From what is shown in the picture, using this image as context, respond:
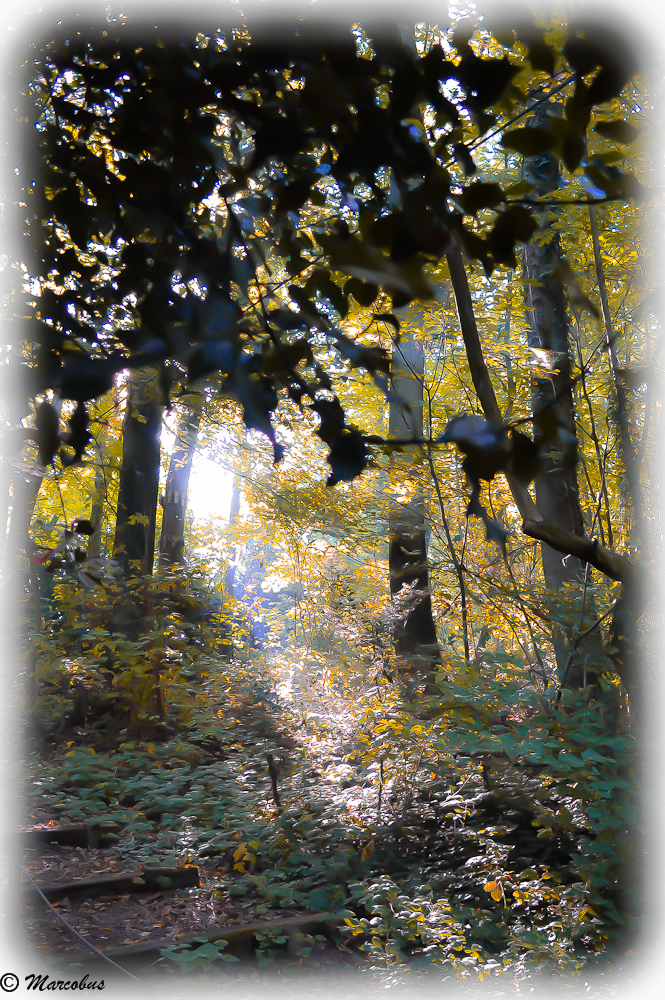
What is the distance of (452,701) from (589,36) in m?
3.41

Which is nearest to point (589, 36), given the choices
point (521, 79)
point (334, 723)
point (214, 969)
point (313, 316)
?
point (313, 316)

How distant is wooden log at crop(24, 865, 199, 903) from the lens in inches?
154

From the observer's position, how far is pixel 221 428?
6801 millimetres

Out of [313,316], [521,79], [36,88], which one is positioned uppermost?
[521,79]

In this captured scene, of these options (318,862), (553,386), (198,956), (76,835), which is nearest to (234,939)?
(198,956)

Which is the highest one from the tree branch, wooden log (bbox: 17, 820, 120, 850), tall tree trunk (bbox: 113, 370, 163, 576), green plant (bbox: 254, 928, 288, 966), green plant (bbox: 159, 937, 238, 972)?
tall tree trunk (bbox: 113, 370, 163, 576)

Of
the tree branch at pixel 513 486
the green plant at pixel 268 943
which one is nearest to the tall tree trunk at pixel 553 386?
the tree branch at pixel 513 486

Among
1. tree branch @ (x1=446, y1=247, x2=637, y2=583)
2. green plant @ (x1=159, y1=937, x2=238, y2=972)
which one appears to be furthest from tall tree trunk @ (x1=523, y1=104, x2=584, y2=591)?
green plant @ (x1=159, y1=937, x2=238, y2=972)

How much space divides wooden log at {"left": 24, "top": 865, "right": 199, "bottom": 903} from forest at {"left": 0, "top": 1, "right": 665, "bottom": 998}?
22mm

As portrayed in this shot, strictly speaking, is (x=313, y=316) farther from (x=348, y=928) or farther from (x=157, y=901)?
(x=157, y=901)

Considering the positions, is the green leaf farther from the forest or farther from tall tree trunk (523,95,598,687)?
tall tree trunk (523,95,598,687)

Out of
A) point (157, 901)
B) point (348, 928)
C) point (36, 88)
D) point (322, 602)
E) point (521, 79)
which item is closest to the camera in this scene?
point (36, 88)

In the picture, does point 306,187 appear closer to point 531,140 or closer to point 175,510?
point 531,140

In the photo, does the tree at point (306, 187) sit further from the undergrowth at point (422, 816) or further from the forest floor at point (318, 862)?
the forest floor at point (318, 862)
